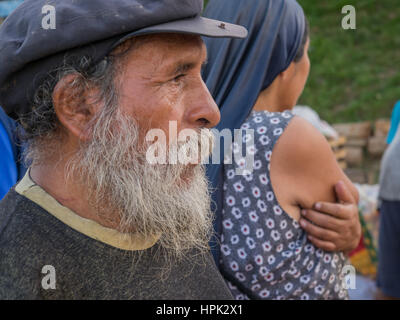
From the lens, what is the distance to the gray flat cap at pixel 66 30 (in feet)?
3.64

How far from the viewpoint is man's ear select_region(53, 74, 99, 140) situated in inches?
46.5

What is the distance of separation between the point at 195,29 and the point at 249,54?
2.21ft

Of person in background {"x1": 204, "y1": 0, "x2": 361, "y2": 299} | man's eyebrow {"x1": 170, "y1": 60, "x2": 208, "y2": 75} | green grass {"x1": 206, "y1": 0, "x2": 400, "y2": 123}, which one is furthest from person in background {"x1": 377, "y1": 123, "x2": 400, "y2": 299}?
green grass {"x1": 206, "y1": 0, "x2": 400, "y2": 123}

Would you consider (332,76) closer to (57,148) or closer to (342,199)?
(342,199)

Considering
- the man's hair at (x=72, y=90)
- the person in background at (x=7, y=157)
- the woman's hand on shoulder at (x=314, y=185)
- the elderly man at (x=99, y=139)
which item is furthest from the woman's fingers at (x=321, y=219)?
the person in background at (x=7, y=157)

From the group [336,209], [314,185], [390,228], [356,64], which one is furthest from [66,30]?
[356,64]

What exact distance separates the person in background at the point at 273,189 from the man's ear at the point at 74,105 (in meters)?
0.63

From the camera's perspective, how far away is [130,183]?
1257mm

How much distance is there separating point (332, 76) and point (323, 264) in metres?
8.41

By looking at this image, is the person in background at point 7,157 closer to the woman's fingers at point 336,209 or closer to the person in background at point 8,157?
the person in background at point 8,157

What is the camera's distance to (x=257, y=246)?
1634 millimetres

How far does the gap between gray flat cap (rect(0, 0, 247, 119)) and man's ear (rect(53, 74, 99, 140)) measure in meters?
0.06
